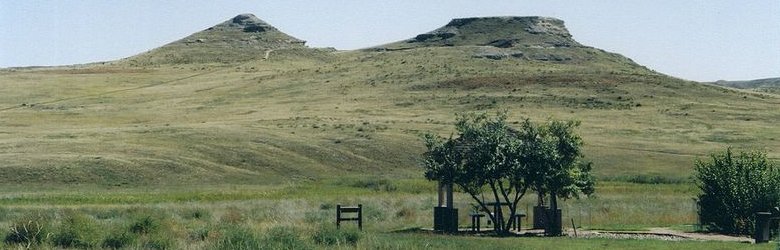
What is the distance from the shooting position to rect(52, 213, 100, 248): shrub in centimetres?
3356

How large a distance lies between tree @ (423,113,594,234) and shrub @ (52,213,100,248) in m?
15.6

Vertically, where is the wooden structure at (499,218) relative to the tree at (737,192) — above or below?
below

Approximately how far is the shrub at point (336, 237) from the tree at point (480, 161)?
936cm

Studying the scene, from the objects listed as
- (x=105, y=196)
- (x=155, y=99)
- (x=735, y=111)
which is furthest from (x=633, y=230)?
(x=155, y=99)

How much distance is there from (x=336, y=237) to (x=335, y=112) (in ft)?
A: 258

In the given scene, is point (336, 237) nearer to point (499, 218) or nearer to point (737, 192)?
point (499, 218)

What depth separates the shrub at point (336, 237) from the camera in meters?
34.7

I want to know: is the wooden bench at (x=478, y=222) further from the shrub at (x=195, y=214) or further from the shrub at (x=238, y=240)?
the shrub at (x=238, y=240)

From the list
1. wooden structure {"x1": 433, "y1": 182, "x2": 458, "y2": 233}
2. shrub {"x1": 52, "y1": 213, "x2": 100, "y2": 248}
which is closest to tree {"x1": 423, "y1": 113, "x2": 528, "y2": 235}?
wooden structure {"x1": 433, "y1": 182, "x2": 458, "y2": 233}

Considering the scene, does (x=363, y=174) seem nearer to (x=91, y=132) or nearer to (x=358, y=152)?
(x=358, y=152)

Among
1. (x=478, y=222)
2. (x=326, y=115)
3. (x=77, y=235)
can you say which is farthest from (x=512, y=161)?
(x=326, y=115)

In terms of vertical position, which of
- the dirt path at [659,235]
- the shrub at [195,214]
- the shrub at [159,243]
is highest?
the shrub at [159,243]

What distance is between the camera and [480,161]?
45.0 meters

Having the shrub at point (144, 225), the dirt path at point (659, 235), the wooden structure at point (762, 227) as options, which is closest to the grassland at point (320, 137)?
the shrub at point (144, 225)
